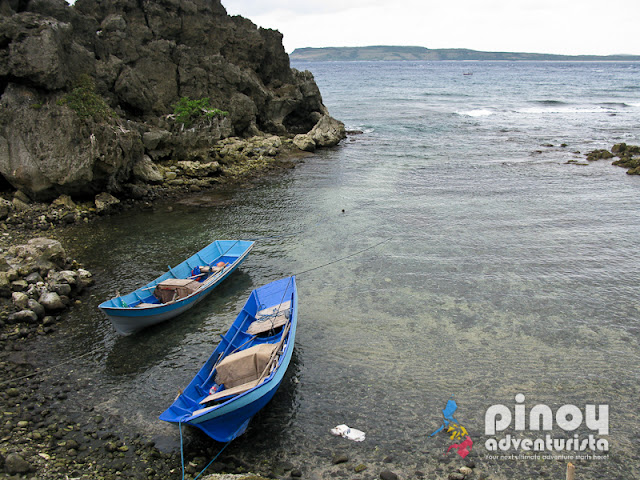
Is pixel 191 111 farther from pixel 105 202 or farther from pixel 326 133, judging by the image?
pixel 326 133

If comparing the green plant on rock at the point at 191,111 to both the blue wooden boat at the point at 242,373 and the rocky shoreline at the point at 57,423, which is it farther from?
the blue wooden boat at the point at 242,373

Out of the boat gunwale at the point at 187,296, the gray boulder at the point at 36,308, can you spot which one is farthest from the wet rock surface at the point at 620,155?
the gray boulder at the point at 36,308

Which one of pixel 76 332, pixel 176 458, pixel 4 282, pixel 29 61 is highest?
pixel 29 61

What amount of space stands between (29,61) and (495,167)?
1469 inches

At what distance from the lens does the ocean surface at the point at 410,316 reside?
12281mm

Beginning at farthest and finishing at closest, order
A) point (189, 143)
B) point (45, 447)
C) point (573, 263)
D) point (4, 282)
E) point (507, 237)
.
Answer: point (189, 143) → point (507, 237) → point (573, 263) → point (4, 282) → point (45, 447)

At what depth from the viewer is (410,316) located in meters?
18.0

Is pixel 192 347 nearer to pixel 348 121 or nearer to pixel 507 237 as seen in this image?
pixel 507 237

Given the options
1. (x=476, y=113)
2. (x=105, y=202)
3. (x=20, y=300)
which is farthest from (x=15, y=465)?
(x=476, y=113)

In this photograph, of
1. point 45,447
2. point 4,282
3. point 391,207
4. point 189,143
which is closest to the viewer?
point 45,447

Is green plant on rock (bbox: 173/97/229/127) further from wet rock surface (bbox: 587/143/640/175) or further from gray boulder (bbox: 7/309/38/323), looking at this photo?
wet rock surface (bbox: 587/143/640/175)

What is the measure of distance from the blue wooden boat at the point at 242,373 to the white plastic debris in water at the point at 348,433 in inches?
82.3

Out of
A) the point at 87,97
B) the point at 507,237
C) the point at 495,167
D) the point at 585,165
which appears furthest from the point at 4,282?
the point at 585,165

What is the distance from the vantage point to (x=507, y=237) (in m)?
25.2
